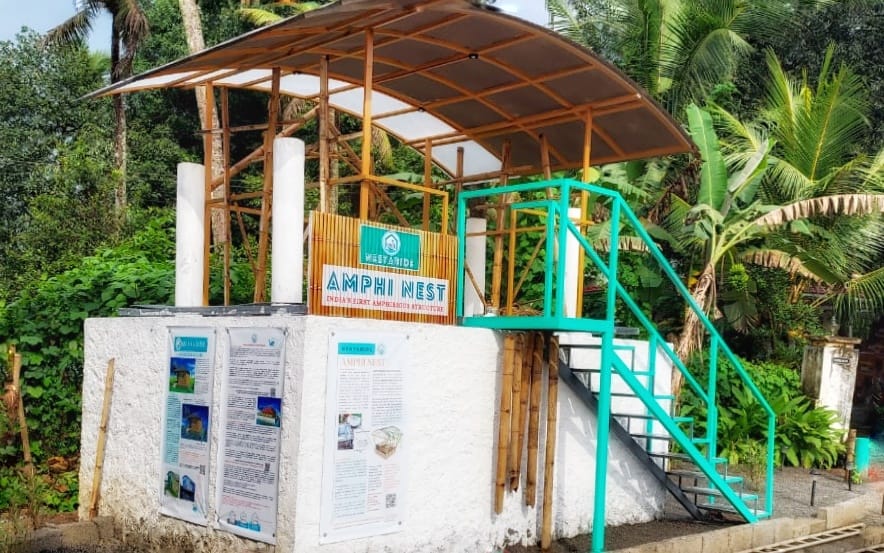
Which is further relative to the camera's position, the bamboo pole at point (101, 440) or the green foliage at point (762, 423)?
the green foliage at point (762, 423)

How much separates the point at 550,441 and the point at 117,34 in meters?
19.3

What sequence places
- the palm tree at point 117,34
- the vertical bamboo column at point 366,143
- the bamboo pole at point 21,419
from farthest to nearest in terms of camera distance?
1. the palm tree at point 117,34
2. the bamboo pole at point 21,419
3. the vertical bamboo column at point 366,143

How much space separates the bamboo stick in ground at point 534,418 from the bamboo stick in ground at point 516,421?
12cm

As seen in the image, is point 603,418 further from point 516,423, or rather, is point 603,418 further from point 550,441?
point 516,423

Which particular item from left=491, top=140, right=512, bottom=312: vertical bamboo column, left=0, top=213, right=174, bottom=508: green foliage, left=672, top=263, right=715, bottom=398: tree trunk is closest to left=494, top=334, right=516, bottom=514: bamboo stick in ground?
left=491, top=140, right=512, bottom=312: vertical bamboo column

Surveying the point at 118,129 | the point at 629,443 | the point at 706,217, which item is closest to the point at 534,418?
the point at 629,443

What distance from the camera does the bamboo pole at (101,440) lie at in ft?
27.1

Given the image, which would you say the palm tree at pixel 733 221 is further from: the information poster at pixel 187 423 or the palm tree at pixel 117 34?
the palm tree at pixel 117 34

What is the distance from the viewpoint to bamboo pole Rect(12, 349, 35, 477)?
355 inches

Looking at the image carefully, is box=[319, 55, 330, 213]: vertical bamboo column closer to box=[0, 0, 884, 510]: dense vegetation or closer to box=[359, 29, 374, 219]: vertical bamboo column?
box=[359, 29, 374, 219]: vertical bamboo column

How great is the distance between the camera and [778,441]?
14078mm

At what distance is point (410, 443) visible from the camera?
23.4 ft

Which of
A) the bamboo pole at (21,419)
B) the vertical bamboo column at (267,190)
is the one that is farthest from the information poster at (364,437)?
the bamboo pole at (21,419)

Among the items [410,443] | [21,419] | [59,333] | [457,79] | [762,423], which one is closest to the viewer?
[410,443]
